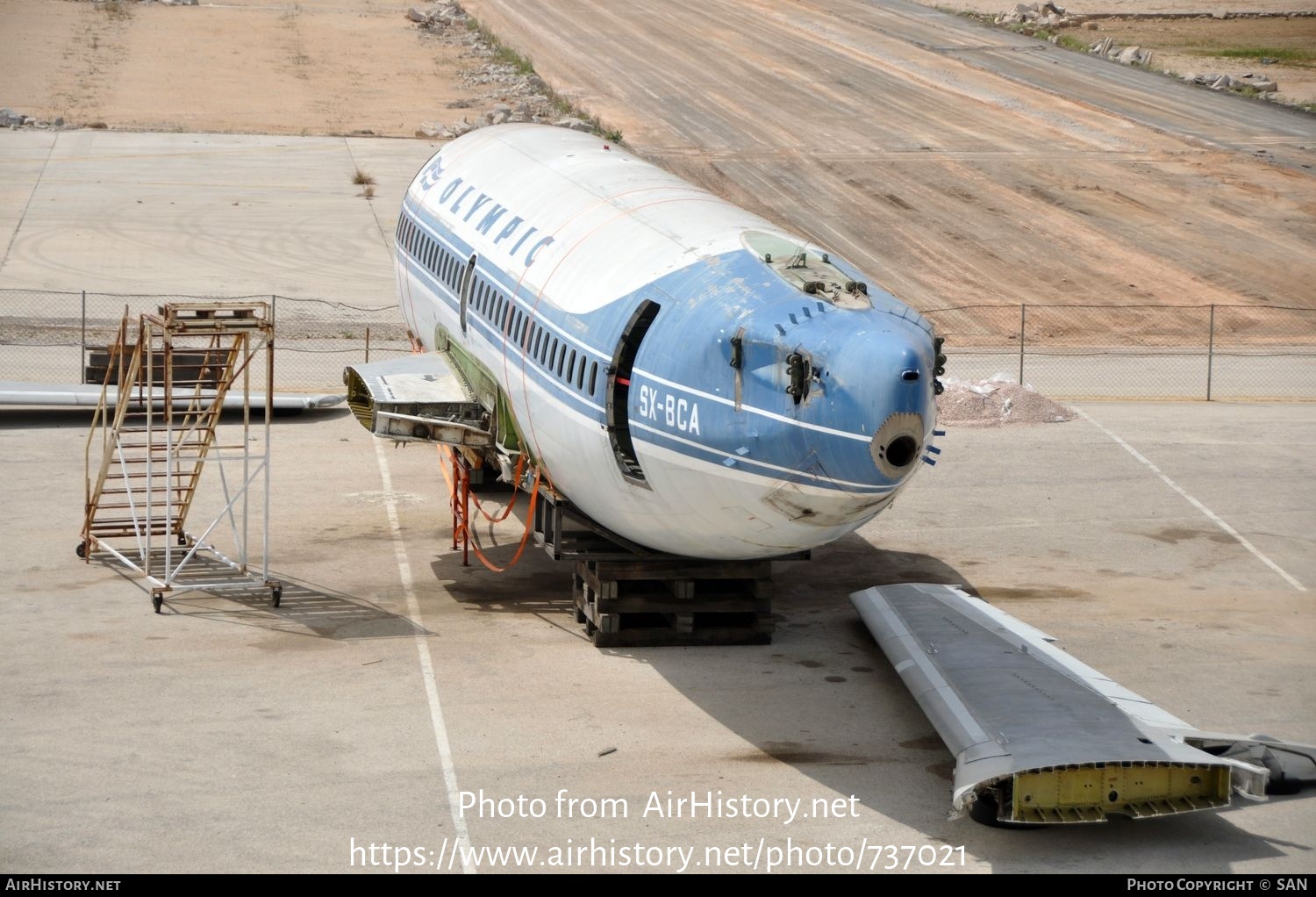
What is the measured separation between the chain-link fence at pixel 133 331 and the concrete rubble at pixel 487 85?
15.6 metres

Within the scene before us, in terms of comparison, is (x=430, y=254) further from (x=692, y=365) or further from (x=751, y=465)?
(x=751, y=465)

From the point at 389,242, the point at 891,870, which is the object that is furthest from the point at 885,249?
the point at 891,870

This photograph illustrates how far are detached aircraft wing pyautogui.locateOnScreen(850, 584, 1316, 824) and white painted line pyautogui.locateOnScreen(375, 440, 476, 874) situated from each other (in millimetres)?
4540

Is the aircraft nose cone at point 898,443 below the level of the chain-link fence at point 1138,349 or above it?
above

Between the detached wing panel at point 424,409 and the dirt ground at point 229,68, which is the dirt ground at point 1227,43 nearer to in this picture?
the dirt ground at point 229,68

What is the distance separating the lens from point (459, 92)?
62.7m

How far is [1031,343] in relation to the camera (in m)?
40.9

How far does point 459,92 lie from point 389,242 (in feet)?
63.3

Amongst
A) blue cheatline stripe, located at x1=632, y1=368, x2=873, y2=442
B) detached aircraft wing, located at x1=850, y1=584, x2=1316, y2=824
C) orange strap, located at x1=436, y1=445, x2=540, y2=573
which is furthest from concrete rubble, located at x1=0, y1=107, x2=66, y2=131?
detached aircraft wing, located at x1=850, y1=584, x2=1316, y2=824

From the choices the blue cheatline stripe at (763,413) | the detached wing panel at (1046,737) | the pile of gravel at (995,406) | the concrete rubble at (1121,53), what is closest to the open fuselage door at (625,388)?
the blue cheatline stripe at (763,413)

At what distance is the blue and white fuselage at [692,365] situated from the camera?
51.4ft

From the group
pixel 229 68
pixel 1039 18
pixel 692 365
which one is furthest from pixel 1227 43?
pixel 692 365

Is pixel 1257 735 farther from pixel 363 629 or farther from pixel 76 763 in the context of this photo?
pixel 76 763

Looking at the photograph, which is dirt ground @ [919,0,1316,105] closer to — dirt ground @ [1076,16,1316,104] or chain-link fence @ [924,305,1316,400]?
dirt ground @ [1076,16,1316,104]
